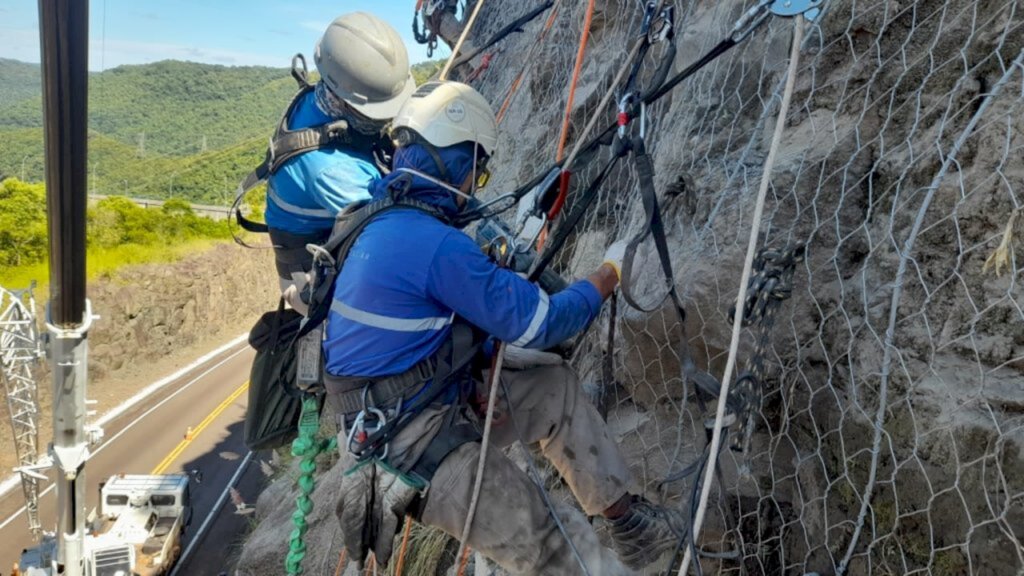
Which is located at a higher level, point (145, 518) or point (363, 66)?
point (363, 66)

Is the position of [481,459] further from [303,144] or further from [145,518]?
[145,518]

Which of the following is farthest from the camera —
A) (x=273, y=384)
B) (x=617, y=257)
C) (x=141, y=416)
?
(x=141, y=416)

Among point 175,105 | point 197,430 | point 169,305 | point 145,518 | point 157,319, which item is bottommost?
point 175,105

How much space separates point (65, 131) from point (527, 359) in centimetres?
295

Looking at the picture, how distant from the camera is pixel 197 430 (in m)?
24.0

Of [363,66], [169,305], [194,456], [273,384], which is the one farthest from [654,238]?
[169,305]

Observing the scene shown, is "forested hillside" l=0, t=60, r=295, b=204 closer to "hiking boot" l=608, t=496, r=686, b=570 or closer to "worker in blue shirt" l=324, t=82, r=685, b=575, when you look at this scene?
"worker in blue shirt" l=324, t=82, r=685, b=575

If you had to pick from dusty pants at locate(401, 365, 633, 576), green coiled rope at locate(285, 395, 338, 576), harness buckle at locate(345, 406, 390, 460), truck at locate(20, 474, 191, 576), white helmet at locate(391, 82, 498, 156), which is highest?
white helmet at locate(391, 82, 498, 156)

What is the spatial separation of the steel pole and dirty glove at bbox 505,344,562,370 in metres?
2.67

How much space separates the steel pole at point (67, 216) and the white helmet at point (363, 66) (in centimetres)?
118

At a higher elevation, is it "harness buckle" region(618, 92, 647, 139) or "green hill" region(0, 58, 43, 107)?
"harness buckle" region(618, 92, 647, 139)

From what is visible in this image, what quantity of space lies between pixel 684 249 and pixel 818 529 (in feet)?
3.96

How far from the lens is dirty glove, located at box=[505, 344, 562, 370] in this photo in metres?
2.80

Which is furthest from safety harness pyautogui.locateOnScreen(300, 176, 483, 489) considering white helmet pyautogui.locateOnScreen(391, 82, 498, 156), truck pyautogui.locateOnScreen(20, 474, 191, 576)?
truck pyautogui.locateOnScreen(20, 474, 191, 576)
